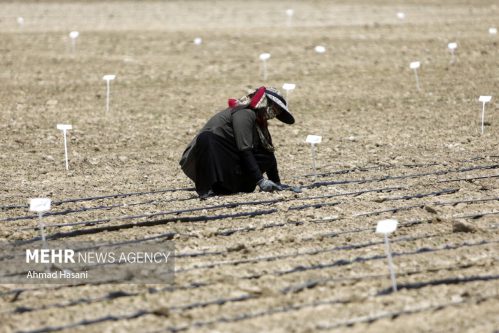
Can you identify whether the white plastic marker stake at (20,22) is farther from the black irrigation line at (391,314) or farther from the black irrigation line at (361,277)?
the black irrigation line at (391,314)

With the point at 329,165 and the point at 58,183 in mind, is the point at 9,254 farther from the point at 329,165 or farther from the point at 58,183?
the point at 329,165

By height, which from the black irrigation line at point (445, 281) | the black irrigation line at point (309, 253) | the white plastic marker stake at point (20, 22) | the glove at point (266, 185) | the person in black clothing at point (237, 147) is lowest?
the black irrigation line at point (445, 281)

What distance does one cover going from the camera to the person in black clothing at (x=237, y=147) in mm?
7723

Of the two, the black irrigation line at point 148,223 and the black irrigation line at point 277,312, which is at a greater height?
the black irrigation line at point 148,223

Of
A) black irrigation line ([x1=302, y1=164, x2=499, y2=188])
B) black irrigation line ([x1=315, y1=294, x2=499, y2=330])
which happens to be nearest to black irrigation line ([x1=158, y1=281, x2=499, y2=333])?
black irrigation line ([x1=315, y1=294, x2=499, y2=330])

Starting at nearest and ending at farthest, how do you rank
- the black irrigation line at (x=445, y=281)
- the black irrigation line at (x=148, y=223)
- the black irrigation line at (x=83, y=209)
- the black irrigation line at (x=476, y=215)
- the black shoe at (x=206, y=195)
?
the black irrigation line at (x=445, y=281), the black irrigation line at (x=148, y=223), the black irrigation line at (x=476, y=215), the black irrigation line at (x=83, y=209), the black shoe at (x=206, y=195)

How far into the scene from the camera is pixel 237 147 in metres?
7.84

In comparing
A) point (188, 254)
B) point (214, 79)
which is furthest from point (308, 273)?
point (214, 79)

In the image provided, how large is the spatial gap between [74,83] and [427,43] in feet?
20.6

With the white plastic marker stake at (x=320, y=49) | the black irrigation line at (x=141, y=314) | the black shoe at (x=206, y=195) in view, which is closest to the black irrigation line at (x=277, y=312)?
the black irrigation line at (x=141, y=314)

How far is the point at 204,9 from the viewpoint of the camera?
66.3 feet

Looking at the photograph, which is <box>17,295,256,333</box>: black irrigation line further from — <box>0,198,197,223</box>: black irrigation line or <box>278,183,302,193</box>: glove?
<box>278,183,302,193</box>: glove

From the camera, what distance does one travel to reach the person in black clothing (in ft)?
25.3

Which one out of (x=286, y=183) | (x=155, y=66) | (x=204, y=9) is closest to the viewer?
(x=286, y=183)
